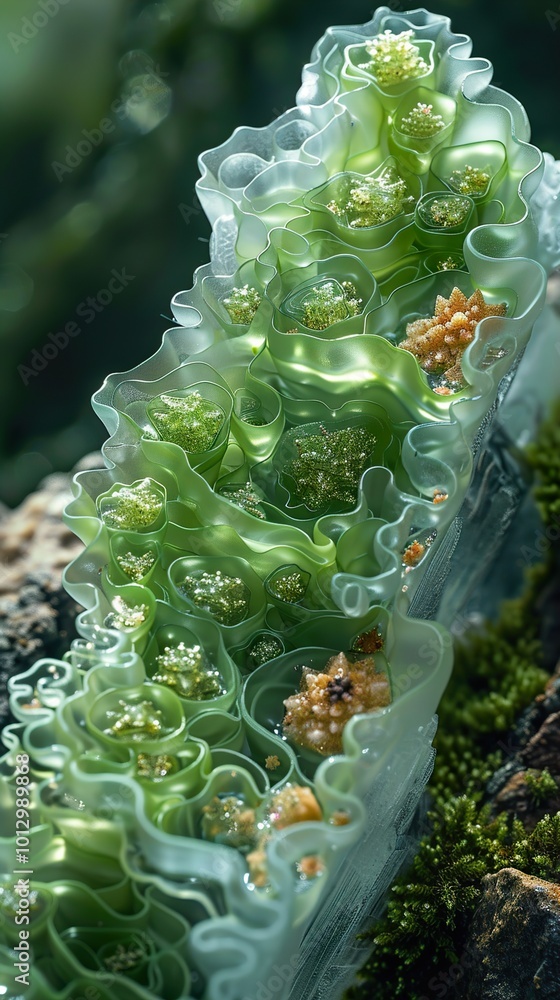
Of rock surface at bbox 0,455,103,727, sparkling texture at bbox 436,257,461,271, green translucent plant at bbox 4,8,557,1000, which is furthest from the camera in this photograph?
rock surface at bbox 0,455,103,727

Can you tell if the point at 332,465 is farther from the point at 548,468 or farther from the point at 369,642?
the point at 548,468

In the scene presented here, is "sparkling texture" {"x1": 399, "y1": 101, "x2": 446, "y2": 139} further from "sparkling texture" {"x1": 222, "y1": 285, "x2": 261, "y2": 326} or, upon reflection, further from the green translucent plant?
"sparkling texture" {"x1": 222, "y1": 285, "x2": 261, "y2": 326}

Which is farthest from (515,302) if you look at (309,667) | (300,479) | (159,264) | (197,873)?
(159,264)

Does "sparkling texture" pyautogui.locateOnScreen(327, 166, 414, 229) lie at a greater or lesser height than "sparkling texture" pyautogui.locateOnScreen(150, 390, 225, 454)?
greater

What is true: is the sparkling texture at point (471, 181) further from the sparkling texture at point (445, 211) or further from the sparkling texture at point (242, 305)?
the sparkling texture at point (242, 305)

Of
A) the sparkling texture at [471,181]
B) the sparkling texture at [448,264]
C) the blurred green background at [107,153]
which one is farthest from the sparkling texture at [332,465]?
the blurred green background at [107,153]

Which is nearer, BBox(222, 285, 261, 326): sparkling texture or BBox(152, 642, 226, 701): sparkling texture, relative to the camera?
BBox(152, 642, 226, 701): sparkling texture

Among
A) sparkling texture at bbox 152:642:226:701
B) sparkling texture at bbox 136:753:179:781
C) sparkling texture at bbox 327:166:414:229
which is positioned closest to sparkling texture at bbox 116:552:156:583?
sparkling texture at bbox 152:642:226:701
